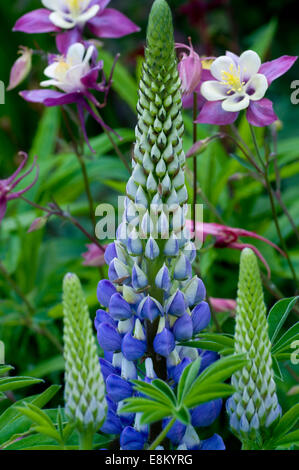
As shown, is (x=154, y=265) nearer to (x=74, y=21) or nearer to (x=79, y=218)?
(x=74, y=21)

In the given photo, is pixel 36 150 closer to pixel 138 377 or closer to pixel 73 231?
pixel 73 231

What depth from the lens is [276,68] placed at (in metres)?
0.90

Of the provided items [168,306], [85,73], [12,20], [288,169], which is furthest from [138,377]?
[12,20]

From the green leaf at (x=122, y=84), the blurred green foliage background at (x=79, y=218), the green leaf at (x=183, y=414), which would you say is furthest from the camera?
the green leaf at (x=122, y=84)

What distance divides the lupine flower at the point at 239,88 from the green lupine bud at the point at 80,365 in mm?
425

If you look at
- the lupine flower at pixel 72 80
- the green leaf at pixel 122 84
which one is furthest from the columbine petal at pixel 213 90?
the green leaf at pixel 122 84

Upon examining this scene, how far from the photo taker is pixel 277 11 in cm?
290

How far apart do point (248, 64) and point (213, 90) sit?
0.07 metres

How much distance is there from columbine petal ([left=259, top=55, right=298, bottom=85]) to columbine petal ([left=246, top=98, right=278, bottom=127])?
0.10 ft

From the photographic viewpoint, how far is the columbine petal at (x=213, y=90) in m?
0.90

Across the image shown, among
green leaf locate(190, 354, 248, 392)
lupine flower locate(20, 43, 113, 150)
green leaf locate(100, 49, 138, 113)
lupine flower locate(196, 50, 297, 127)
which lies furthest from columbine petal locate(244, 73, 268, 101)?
green leaf locate(100, 49, 138, 113)

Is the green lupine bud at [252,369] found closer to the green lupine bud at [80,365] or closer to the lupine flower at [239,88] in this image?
the green lupine bud at [80,365]

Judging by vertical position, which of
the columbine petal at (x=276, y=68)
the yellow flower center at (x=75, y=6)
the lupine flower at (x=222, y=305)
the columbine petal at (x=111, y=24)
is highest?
the yellow flower center at (x=75, y=6)
